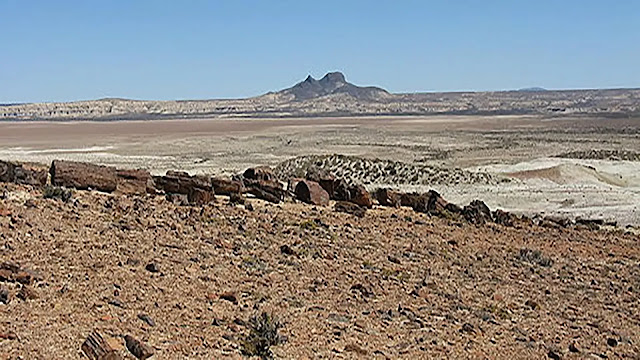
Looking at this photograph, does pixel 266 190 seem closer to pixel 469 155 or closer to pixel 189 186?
pixel 189 186

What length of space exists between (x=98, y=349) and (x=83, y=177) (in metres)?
10.8

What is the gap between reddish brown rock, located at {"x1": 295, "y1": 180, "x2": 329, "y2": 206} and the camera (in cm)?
2086

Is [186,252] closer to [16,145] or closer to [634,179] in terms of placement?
[634,179]

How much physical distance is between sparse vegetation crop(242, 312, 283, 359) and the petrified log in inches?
58.0

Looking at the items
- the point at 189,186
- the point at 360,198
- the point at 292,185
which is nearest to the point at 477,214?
the point at 360,198

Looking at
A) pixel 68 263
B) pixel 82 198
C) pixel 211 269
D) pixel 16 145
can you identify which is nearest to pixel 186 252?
pixel 211 269

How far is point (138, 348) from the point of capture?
8.56 m

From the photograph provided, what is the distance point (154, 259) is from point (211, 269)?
2.77ft

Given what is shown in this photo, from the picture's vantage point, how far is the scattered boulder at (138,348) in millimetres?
8492

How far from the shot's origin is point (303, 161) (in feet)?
156

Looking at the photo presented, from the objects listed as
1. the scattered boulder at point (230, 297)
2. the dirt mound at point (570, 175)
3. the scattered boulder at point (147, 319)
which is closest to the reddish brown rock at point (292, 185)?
the scattered boulder at point (230, 297)

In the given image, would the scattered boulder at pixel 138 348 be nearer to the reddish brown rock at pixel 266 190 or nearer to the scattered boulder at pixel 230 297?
the scattered boulder at pixel 230 297

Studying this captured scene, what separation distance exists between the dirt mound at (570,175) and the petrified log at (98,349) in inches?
1542

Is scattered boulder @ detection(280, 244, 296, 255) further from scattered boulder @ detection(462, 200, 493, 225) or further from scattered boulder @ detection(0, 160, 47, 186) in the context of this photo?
scattered boulder @ detection(462, 200, 493, 225)
